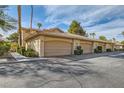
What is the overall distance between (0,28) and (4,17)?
5.42ft

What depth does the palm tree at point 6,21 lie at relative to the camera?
45.5ft

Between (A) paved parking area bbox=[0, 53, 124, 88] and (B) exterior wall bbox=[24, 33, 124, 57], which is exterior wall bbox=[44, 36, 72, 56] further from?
(A) paved parking area bbox=[0, 53, 124, 88]

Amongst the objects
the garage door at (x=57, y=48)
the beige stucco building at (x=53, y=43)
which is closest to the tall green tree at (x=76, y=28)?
the beige stucco building at (x=53, y=43)

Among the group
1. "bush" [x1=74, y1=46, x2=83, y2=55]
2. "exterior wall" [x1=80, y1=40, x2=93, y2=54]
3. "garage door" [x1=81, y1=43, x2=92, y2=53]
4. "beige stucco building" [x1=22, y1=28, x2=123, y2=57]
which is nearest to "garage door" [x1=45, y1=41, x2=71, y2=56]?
"beige stucco building" [x1=22, y1=28, x2=123, y2=57]

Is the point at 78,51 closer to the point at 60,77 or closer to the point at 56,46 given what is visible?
the point at 56,46

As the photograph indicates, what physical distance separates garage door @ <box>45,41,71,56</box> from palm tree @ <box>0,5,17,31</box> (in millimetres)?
4608

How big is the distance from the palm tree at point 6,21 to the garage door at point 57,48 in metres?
4.61

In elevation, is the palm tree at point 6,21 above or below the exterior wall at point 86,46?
above

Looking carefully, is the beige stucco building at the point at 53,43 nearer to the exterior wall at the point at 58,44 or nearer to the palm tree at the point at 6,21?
the exterior wall at the point at 58,44

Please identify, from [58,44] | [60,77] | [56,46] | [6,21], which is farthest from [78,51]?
[60,77]

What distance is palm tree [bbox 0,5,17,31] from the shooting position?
45.5 feet
